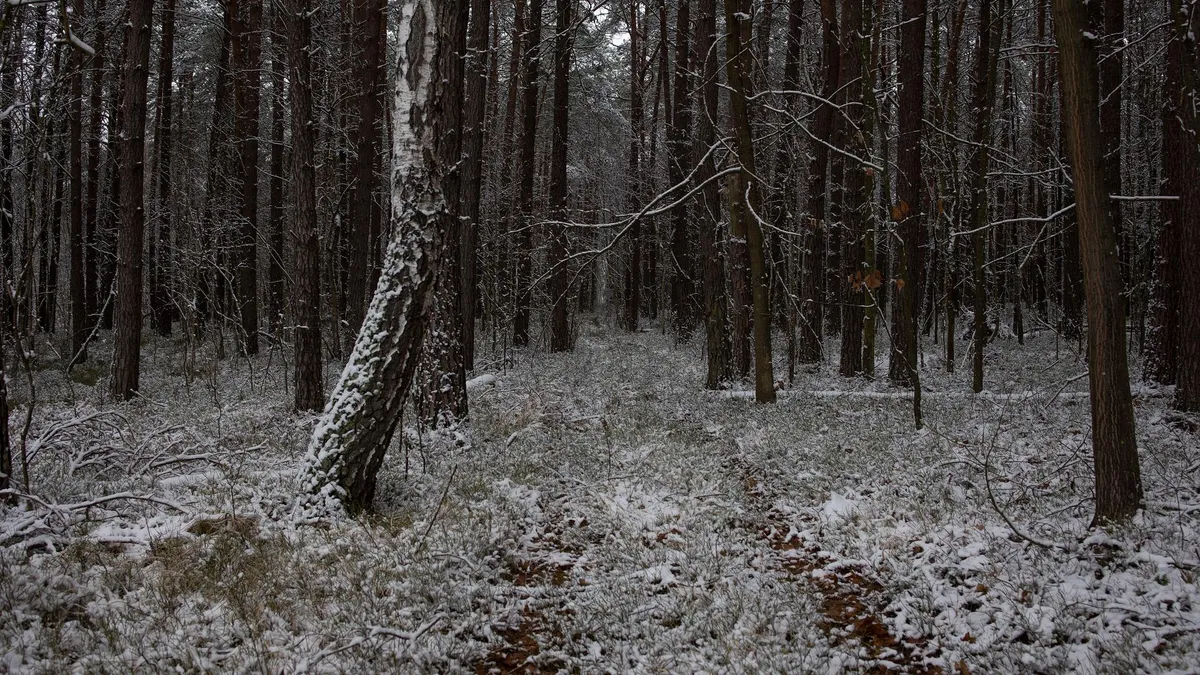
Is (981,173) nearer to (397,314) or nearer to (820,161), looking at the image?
(820,161)

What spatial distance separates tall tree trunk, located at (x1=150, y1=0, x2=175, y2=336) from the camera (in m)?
18.6

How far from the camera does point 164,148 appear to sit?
22.2 metres

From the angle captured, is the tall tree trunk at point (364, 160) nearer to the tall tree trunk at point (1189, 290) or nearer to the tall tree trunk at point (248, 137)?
the tall tree trunk at point (248, 137)

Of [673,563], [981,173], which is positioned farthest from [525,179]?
[673,563]

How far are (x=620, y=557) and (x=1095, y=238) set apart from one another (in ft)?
12.9

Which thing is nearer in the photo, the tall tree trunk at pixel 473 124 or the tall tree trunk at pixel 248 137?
the tall tree trunk at pixel 473 124

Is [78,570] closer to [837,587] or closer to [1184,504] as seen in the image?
[837,587]

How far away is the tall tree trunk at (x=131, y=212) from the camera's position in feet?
37.6

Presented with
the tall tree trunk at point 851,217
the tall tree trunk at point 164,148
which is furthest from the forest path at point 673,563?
the tall tree trunk at point 164,148

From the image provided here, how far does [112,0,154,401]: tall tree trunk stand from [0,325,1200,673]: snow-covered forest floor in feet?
11.2

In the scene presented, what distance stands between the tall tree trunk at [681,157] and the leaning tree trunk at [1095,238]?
933 cm

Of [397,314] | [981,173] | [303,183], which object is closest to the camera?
[397,314]

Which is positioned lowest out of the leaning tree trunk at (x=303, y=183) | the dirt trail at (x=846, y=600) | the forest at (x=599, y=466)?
the dirt trail at (x=846, y=600)

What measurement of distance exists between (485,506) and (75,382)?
12.9m
